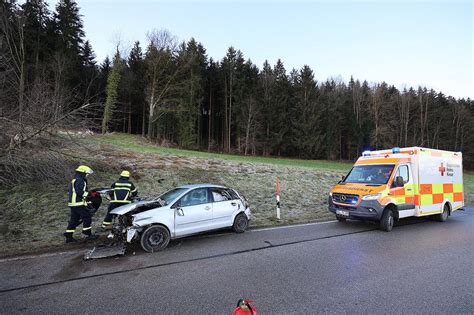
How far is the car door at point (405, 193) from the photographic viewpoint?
816cm

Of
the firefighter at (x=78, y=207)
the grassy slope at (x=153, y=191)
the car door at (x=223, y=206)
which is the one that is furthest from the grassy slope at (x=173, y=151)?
the car door at (x=223, y=206)

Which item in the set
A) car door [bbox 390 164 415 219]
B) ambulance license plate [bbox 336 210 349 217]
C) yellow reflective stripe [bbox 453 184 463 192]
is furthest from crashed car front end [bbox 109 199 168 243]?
yellow reflective stripe [bbox 453 184 463 192]

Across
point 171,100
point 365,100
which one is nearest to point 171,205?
point 171,100

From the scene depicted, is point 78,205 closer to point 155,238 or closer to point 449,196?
point 155,238

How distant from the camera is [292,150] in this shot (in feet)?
149

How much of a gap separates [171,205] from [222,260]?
197cm

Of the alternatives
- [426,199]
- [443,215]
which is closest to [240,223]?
[426,199]

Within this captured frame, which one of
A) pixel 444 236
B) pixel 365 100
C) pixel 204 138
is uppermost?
pixel 365 100

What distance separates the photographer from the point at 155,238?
6.09m

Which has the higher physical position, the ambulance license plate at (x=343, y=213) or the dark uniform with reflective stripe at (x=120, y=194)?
the dark uniform with reflective stripe at (x=120, y=194)

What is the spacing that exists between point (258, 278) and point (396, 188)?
5.99 metres

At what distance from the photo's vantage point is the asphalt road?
11.9 ft

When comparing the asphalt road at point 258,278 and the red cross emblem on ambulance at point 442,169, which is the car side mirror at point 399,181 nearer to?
the asphalt road at point 258,278

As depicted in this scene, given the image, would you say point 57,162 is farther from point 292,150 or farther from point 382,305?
point 292,150
